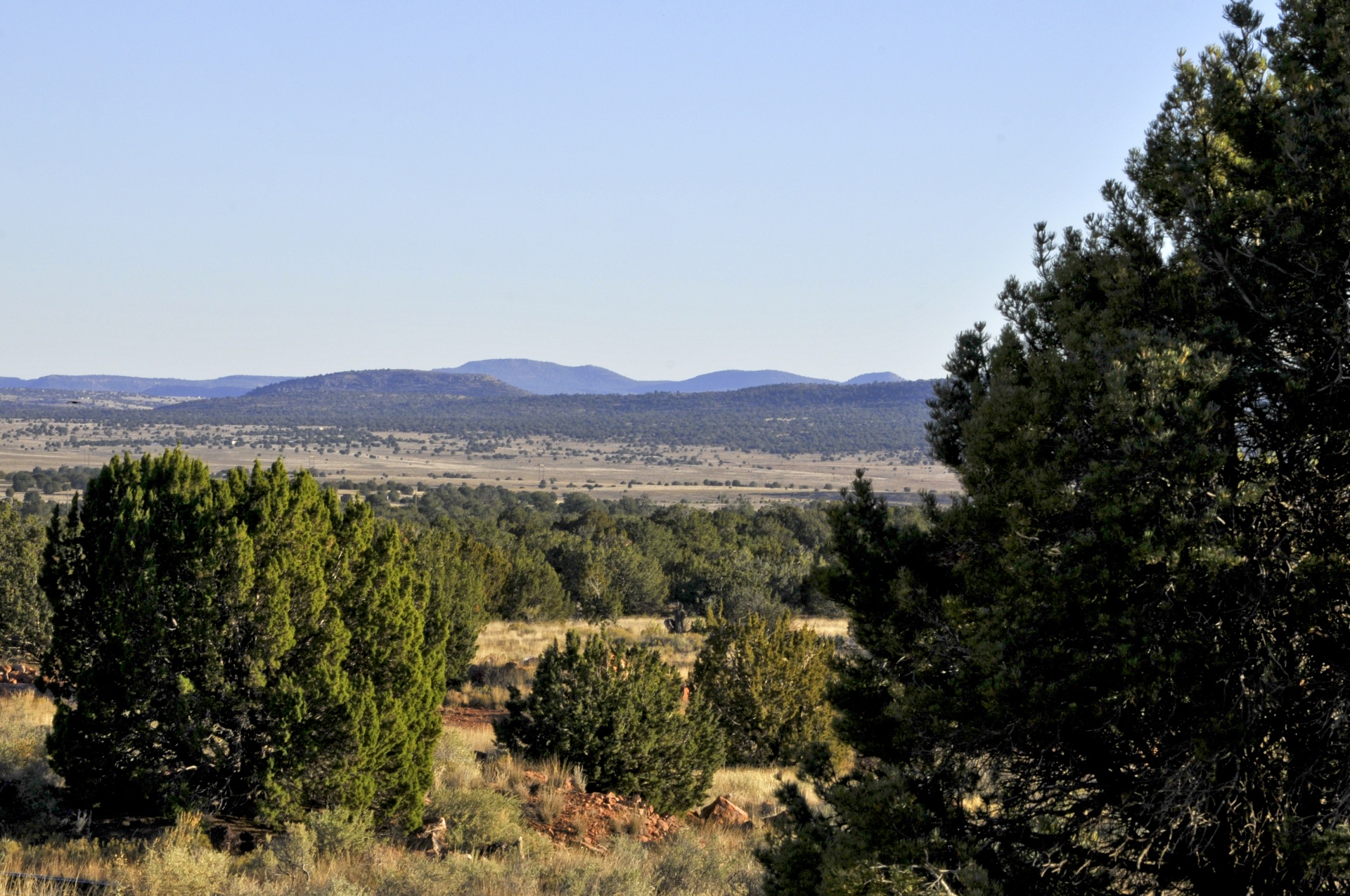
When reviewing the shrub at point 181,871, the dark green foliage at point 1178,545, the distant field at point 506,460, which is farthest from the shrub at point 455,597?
the distant field at point 506,460

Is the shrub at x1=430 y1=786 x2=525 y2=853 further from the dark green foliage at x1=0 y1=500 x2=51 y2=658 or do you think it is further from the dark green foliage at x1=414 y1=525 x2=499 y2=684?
the dark green foliage at x1=0 y1=500 x2=51 y2=658

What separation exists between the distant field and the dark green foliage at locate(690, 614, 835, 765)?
78.4m

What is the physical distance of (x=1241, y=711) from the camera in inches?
182

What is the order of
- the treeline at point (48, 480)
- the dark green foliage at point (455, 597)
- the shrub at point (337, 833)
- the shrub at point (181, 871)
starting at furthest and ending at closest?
the treeline at point (48, 480) → the dark green foliage at point (455, 597) → the shrub at point (337, 833) → the shrub at point (181, 871)

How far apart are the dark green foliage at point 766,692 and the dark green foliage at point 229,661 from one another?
668 cm

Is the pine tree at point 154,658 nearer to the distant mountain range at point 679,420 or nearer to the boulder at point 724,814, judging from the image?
the boulder at point 724,814

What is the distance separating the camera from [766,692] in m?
15.5

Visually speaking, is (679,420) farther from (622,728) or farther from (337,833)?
(337,833)

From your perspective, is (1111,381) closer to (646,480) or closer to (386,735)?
(386,735)

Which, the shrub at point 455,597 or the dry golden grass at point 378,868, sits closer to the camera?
the dry golden grass at point 378,868

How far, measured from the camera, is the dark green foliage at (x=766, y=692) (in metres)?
15.4

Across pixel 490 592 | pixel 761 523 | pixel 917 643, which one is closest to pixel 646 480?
pixel 761 523

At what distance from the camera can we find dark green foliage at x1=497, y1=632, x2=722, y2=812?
11898 mm

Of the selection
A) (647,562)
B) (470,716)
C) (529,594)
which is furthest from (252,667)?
(647,562)
